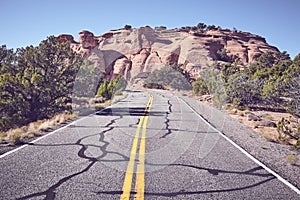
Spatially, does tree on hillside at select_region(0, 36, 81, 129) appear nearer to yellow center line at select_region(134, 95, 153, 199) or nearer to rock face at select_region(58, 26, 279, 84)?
yellow center line at select_region(134, 95, 153, 199)

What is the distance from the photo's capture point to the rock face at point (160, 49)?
2990 inches

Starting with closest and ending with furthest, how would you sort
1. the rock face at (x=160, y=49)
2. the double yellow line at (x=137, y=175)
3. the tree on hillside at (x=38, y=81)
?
1. the double yellow line at (x=137, y=175)
2. the tree on hillside at (x=38, y=81)
3. the rock face at (x=160, y=49)

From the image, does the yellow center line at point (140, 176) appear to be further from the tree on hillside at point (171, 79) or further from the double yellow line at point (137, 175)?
the tree on hillside at point (171, 79)

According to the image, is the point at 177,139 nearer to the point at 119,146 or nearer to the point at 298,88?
the point at 119,146

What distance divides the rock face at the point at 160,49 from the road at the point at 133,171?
6343 centimetres

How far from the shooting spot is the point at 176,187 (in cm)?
443

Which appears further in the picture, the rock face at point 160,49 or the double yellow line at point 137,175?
the rock face at point 160,49

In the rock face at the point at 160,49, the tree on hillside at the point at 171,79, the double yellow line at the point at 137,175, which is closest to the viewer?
the double yellow line at the point at 137,175

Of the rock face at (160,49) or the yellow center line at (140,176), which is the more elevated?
the rock face at (160,49)

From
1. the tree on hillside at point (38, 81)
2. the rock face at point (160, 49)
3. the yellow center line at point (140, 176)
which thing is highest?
the rock face at point (160, 49)

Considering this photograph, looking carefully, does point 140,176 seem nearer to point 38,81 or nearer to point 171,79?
point 38,81

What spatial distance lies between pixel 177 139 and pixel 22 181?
5008 mm

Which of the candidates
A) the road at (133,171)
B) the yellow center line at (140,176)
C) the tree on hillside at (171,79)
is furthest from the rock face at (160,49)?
the yellow center line at (140,176)

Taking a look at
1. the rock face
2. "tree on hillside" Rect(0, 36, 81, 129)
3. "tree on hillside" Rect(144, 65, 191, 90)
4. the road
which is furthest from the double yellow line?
the rock face
